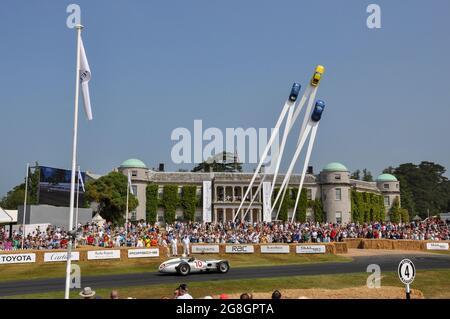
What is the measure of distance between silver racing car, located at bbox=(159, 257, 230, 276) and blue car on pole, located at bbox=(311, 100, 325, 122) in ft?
138

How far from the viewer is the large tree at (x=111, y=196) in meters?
76.4

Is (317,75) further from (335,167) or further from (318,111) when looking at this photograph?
(335,167)

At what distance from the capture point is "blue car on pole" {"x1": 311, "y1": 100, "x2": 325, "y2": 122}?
216 feet

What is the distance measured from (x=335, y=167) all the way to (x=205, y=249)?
188 feet

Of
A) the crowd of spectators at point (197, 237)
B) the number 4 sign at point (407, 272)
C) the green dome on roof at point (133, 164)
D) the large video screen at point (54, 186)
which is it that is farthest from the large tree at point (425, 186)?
the number 4 sign at point (407, 272)

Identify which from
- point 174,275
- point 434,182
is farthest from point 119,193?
point 434,182

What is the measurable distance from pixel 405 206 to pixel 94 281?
408 ft

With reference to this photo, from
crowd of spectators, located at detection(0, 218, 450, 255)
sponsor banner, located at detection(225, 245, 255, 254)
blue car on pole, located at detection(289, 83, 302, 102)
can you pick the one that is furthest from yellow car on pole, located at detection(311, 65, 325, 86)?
sponsor banner, located at detection(225, 245, 255, 254)

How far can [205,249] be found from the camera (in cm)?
3962

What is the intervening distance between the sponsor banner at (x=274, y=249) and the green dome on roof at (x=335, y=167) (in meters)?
54.1

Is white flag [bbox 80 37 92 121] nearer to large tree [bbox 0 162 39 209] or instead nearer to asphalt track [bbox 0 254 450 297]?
asphalt track [bbox 0 254 450 297]
